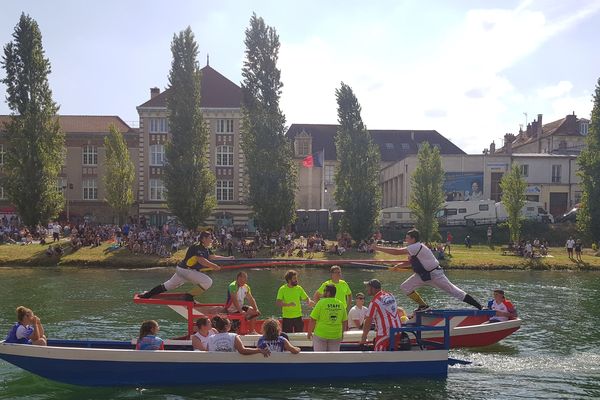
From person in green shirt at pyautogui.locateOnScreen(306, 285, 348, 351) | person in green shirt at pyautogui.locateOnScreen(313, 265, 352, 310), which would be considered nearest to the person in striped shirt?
person in green shirt at pyautogui.locateOnScreen(306, 285, 348, 351)

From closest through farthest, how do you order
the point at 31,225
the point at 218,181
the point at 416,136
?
the point at 31,225, the point at 218,181, the point at 416,136

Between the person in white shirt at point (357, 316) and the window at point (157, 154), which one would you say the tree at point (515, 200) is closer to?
the window at point (157, 154)

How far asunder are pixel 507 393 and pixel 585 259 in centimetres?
3684

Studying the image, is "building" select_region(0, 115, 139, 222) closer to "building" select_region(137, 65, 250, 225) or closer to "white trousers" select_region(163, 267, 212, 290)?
"building" select_region(137, 65, 250, 225)

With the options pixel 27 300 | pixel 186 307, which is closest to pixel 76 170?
pixel 27 300

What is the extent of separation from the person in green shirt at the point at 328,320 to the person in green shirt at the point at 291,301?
5.52ft

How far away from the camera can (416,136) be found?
96000 mm

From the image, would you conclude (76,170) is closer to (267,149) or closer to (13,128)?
(13,128)

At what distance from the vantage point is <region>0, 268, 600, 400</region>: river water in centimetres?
1245

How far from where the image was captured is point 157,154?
219 feet

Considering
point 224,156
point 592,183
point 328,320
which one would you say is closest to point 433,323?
point 328,320

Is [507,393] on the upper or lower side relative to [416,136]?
lower

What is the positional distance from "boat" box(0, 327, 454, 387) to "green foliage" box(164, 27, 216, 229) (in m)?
40.2

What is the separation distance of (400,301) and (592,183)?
33.3 meters
